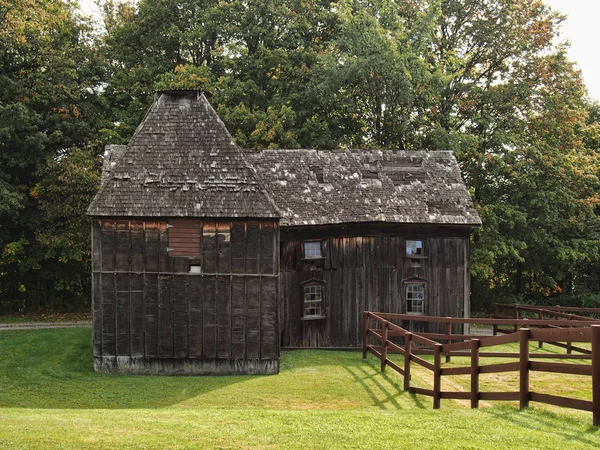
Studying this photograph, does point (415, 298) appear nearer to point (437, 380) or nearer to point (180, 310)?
point (180, 310)

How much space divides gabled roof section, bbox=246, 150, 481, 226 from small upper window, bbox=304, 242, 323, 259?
1.07 meters

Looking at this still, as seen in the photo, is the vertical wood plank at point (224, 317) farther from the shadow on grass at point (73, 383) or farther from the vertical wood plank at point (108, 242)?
the vertical wood plank at point (108, 242)

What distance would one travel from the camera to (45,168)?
30.2m

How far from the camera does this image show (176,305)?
18.2 m

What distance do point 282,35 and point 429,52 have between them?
27.4 feet

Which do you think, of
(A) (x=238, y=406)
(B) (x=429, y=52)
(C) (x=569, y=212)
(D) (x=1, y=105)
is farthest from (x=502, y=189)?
(D) (x=1, y=105)

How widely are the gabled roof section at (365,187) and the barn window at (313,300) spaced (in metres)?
2.48

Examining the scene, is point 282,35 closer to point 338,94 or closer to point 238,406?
point 338,94

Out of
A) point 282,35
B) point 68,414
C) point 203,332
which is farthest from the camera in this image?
point 282,35

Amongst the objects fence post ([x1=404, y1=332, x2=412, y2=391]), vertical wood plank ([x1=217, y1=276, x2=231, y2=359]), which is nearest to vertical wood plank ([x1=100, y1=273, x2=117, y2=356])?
vertical wood plank ([x1=217, y1=276, x2=231, y2=359])

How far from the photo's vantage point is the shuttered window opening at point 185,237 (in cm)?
1838

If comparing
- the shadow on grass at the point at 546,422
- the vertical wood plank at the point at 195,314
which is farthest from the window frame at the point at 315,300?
the shadow on grass at the point at 546,422

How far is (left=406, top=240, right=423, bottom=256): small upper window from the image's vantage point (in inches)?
896

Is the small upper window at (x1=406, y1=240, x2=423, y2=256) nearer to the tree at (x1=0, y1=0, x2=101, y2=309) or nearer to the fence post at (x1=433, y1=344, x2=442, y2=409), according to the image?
the fence post at (x1=433, y1=344, x2=442, y2=409)
